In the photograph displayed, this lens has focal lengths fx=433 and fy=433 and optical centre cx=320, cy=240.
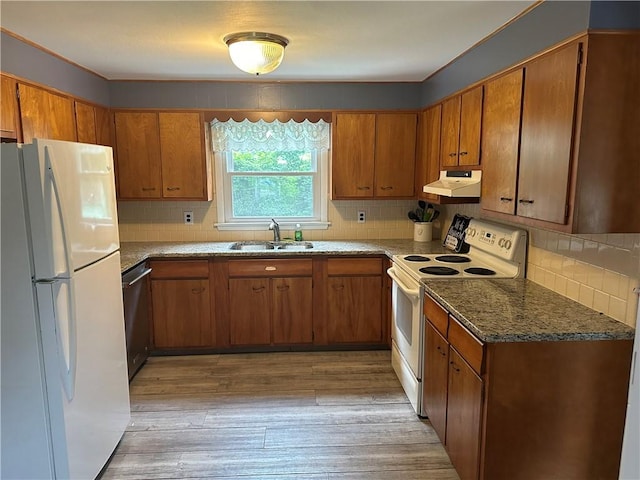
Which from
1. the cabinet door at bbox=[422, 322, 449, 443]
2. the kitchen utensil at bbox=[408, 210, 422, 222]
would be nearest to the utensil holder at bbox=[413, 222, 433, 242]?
the kitchen utensil at bbox=[408, 210, 422, 222]

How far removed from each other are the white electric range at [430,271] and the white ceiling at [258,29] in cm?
123

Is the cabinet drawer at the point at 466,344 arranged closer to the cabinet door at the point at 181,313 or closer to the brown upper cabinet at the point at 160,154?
the cabinet door at the point at 181,313

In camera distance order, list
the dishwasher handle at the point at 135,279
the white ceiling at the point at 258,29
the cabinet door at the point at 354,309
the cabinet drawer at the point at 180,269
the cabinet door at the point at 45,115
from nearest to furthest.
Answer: the white ceiling at the point at 258,29 < the cabinet door at the point at 45,115 < the dishwasher handle at the point at 135,279 < the cabinet drawer at the point at 180,269 < the cabinet door at the point at 354,309

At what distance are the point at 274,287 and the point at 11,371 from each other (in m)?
2.02

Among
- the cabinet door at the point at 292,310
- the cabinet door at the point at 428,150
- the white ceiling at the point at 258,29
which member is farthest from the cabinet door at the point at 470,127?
the cabinet door at the point at 292,310

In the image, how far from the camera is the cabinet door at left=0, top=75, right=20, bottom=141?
233 centimetres

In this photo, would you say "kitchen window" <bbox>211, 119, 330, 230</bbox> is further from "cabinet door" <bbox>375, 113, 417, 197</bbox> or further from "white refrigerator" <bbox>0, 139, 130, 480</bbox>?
"white refrigerator" <bbox>0, 139, 130, 480</bbox>

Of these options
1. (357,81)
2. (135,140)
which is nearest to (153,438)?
(135,140)

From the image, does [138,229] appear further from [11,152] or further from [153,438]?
[11,152]

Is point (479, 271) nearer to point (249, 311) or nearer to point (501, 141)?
point (501, 141)

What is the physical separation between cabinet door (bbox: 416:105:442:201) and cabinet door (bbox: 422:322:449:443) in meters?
1.33

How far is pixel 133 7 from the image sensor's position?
207 centimetres

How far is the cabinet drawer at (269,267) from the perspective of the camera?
358 centimetres

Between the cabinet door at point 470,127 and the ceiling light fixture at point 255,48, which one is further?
the cabinet door at point 470,127
